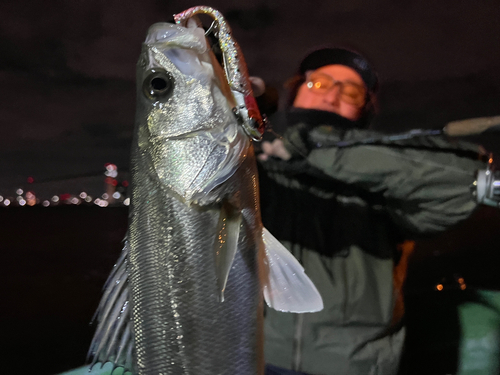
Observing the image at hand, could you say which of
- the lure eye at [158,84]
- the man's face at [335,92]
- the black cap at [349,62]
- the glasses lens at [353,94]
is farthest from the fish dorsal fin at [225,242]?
the black cap at [349,62]

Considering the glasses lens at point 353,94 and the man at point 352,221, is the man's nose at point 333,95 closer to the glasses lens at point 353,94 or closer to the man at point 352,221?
the glasses lens at point 353,94

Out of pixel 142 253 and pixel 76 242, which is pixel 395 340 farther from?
pixel 76 242

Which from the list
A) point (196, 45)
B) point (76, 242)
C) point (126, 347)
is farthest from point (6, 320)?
point (76, 242)

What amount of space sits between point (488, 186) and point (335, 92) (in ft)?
2.99

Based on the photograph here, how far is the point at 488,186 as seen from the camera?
1218 millimetres

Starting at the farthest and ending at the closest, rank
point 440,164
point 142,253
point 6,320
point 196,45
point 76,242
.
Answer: point 76,242 → point 6,320 → point 440,164 → point 142,253 → point 196,45

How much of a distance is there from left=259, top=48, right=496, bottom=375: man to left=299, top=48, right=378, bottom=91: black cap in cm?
57

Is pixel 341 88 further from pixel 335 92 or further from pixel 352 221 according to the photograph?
pixel 352 221

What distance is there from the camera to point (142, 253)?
1.05m

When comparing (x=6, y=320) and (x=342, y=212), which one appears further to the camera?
(x=6, y=320)

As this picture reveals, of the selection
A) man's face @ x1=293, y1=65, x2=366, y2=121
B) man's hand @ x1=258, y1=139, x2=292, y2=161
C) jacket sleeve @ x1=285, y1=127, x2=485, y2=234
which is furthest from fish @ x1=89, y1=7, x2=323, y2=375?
man's face @ x1=293, y1=65, x2=366, y2=121

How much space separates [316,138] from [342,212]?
1.32ft

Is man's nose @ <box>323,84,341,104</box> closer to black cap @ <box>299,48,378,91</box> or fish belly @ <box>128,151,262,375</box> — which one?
black cap @ <box>299,48,378,91</box>

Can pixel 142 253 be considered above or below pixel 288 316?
above
